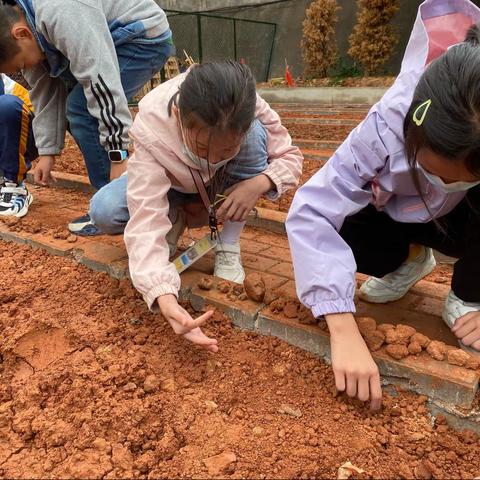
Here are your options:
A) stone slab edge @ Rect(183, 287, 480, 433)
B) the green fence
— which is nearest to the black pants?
stone slab edge @ Rect(183, 287, 480, 433)

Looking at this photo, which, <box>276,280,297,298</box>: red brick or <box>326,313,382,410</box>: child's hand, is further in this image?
<box>276,280,297,298</box>: red brick

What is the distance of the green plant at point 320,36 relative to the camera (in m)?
10.5

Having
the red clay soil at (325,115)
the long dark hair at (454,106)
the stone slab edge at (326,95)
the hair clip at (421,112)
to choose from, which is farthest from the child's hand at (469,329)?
the stone slab edge at (326,95)

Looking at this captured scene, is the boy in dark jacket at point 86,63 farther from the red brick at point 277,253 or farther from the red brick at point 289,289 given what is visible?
the red brick at point 289,289

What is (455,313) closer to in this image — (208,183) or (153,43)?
(208,183)

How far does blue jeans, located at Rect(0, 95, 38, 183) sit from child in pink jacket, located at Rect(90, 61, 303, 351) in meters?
1.38

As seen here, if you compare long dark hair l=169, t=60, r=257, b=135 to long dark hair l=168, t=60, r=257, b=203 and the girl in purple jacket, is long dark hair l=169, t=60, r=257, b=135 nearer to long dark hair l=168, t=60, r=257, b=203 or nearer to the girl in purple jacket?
long dark hair l=168, t=60, r=257, b=203

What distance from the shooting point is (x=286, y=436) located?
4.55 feet

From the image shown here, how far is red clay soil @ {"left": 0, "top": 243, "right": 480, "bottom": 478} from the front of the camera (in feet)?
4.25

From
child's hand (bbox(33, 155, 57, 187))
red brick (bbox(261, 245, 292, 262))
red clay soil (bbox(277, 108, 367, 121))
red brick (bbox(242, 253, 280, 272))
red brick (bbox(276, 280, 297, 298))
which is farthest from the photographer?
red clay soil (bbox(277, 108, 367, 121))

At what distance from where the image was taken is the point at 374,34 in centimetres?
981

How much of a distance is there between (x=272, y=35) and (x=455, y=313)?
1193cm

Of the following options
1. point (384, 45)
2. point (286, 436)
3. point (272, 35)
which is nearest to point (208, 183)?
point (286, 436)

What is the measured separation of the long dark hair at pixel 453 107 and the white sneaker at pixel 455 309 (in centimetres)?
63
